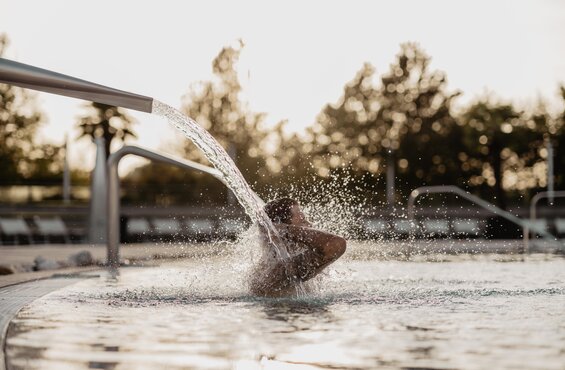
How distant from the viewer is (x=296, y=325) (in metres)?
7.25

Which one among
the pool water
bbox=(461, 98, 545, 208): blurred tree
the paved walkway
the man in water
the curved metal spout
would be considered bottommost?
the pool water

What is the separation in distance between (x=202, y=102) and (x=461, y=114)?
15.6m

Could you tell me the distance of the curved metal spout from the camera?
7930 millimetres

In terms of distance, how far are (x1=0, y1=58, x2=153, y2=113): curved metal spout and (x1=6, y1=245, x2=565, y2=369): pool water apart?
69.6 inches

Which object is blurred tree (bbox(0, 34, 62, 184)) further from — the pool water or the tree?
the pool water

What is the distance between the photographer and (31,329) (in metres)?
7.03

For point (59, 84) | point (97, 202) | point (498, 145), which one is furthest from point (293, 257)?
point (498, 145)

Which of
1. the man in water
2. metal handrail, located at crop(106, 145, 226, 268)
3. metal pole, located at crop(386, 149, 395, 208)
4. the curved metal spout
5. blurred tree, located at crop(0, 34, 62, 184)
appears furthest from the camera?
blurred tree, located at crop(0, 34, 62, 184)

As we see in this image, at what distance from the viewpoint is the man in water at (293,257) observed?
9742 mm

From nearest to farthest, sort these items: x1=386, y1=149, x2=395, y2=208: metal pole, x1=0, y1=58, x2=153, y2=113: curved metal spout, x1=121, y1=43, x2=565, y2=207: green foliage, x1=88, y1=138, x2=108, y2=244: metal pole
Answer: x1=0, y1=58, x2=153, y2=113: curved metal spout
x1=88, y1=138, x2=108, y2=244: metal pole
x1=386, y1=149, x2=395, y2=208: metal pole
x1=121, y1=43, x2=565, y2=207: green foliage

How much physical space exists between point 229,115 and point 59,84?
50.2 meters

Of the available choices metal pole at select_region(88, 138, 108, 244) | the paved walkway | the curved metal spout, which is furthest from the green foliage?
the curved metal spout

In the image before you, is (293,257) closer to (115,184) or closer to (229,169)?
(229,169)

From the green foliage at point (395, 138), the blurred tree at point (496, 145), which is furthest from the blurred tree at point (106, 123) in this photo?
the blurred tree at point (496, 145)
